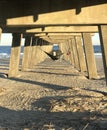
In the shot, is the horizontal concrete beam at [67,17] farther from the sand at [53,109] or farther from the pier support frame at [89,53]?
the pier support frame at [89,53]

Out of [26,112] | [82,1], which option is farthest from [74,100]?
[82,1]

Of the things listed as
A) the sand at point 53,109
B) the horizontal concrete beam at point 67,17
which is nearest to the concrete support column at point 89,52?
the sand at point 53,109

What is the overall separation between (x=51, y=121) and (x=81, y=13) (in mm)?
5790

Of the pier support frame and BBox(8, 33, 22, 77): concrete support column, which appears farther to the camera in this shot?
BBox(8, 33, 22, 77): concrete support column

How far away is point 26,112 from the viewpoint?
12906mm

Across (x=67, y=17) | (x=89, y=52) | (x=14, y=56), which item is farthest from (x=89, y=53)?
(x=67, y=17)

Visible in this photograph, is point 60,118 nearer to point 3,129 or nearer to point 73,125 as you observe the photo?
point 73,125

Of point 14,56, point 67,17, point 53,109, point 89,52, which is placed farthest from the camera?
point 14,56

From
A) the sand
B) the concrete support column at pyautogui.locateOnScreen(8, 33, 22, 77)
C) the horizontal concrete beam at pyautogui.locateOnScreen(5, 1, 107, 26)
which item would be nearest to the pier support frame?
the concrete support column at pyautogui.locateOnScreen(8, 33, 22, 77)

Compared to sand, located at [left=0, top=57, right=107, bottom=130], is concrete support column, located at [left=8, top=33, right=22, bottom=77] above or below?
above

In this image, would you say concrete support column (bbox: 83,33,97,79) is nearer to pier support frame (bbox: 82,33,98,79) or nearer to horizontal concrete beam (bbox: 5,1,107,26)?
pier support frame (bbox: 82,33,98,79)

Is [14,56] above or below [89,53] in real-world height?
above

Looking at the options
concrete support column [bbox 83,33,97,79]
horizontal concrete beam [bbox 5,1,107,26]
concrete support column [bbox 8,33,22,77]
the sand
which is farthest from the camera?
concrete support column [bbox 8,33,22,77]

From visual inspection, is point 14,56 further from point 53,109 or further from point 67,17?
point 53,109
